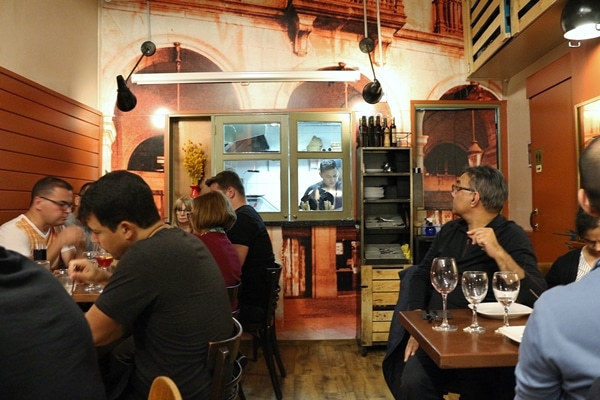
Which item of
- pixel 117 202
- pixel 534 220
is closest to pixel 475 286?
pixel 117 202

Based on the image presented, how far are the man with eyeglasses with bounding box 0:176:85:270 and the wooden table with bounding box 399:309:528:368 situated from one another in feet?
7.46

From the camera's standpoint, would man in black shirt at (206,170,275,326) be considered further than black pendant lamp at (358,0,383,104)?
No

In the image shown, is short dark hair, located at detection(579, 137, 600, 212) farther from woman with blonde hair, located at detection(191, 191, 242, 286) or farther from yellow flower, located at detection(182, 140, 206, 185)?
yellow flower, located at detection(182, 140, 206, 185)

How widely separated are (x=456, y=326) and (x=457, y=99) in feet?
12.1

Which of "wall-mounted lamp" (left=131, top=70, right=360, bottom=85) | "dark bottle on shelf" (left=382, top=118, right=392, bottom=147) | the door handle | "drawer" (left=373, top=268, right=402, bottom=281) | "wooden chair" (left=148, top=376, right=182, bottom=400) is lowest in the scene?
"drawer" (left=373, top=268, right=402, bottom=281)

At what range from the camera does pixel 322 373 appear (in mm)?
3916

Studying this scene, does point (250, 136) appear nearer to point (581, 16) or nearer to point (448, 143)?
point (448, 143)

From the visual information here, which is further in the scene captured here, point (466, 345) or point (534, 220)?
point (534, 220)

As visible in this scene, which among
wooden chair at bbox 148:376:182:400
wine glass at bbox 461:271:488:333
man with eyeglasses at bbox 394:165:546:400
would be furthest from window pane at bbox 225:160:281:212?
wooden chair at bbox 148:376:182:400

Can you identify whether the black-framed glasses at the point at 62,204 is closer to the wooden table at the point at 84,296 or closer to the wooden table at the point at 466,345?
the wooden table at the point at 84,296

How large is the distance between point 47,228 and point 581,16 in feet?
12.1

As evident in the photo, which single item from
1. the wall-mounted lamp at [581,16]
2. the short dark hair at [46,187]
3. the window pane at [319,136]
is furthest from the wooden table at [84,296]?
the wall-mounted lamp at [581,16]

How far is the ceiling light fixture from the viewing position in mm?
2658

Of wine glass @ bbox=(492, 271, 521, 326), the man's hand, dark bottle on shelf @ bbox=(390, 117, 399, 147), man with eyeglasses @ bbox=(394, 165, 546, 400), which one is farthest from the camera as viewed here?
dark bottle on shelf @ bbox=(390, 117, 399, 147)
